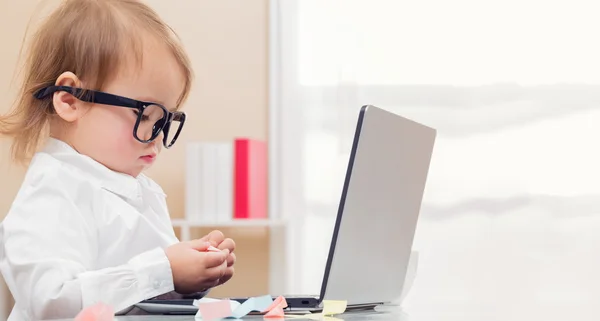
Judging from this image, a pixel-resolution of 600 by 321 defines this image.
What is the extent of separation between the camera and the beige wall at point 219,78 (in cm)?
302

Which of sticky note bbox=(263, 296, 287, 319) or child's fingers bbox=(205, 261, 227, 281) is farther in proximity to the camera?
child's fingers bbox=(205, 261, 227, 281)

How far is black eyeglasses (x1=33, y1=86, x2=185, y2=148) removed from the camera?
4.24 ft

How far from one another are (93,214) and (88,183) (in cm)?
5

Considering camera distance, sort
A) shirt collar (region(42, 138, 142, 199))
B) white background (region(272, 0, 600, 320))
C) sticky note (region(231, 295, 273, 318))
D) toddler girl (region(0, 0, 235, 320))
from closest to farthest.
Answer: sticky note (region(231, 295, 273, 318)), toddler girl (region(0, 0, 235, 320)), shirt collar (region(42, 138, 142, 199)), white background (region(272, 0, 600, 320))

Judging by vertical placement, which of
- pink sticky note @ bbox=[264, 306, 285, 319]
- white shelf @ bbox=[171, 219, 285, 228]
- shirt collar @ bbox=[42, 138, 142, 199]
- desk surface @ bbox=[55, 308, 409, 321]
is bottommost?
white shelf @ bbox=[171, 219, 285, 228]

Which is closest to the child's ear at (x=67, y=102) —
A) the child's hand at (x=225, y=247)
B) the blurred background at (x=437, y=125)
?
the child's hand at (x=225, y=247)

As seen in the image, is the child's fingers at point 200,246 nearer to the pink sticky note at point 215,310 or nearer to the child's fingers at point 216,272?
the child's fingers at point 216,272

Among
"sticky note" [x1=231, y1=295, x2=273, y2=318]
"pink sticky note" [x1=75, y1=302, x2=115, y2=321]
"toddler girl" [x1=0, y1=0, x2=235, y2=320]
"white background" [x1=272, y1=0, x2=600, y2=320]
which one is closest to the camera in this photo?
"pink sticky note" [x1=75, y1=302, x2=115, y2=321]

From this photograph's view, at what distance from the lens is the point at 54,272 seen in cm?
109

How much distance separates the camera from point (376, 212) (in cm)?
112

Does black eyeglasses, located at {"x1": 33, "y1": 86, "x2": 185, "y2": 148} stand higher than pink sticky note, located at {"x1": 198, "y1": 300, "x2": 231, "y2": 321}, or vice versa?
black eyeglasses, located at {"x1": 33, "y1": 86, "x2": 185, "y2": 148}

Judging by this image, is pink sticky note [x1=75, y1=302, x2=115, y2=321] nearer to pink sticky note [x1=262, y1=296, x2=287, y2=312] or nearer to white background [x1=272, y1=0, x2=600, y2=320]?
pink sticky note [x1=262, y1=296, x2=287, y2=312]

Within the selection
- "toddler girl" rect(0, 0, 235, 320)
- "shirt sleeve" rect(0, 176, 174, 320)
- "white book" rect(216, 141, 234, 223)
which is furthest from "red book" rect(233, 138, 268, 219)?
"shirt sleeve" rect(0, 176, 174, 320)

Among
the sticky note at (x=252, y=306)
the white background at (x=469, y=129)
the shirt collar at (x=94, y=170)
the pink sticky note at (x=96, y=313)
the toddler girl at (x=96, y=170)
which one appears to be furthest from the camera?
the white background at (x=469, y=129)
